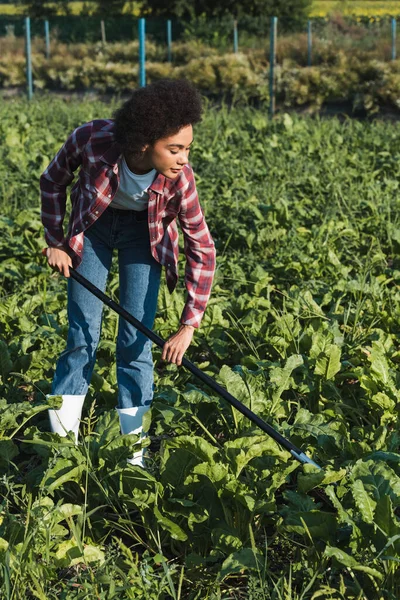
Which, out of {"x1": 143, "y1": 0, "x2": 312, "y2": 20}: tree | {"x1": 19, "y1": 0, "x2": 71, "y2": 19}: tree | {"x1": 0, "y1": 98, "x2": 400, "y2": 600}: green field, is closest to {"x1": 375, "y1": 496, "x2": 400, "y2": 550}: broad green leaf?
{"x1": 0, "y1": 98, "x2": 400, "y2": 600}: green field

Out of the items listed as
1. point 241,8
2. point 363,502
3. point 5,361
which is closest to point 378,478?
point 363,502

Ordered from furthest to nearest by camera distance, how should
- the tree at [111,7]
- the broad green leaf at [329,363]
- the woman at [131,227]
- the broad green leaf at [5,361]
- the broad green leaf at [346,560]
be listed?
1. the tree at [111,7]
2. the broad green leaf at [5,361]
3. the broad green leaf at [329,363]
4. the woman at [131,227]
5. the broad green leaf at [346,560]

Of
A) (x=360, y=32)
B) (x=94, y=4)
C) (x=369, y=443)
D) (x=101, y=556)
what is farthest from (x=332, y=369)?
(x=94, y=4)

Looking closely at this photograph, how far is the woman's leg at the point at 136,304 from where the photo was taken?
3.03 meters

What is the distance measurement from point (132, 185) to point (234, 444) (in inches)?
36.3

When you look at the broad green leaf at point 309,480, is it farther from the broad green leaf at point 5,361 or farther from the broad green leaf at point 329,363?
the broad green leaf at point 5,361

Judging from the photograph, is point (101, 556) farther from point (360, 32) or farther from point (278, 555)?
point (360, 32)

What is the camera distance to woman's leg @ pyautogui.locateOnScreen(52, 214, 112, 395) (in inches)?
120

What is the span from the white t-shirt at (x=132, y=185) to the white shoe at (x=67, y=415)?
78cm

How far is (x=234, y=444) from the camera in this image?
2.73 metres

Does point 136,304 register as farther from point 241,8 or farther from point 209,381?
point 241,8

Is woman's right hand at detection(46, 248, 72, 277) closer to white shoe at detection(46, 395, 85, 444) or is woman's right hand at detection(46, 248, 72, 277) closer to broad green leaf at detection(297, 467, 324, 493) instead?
white shoe at detection(46, 395, 85, 444)

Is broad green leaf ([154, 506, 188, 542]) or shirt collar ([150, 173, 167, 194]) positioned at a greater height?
shirt collar ([150, 173, 167, 194])

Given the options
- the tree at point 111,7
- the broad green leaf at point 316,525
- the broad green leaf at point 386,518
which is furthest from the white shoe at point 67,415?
the tree at point 111,7
